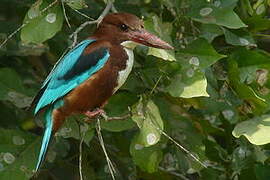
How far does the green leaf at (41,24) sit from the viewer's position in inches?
113

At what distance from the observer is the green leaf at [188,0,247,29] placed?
2943 millimetres

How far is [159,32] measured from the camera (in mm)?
2873

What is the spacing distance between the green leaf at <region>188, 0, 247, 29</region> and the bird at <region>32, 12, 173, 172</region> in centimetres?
27

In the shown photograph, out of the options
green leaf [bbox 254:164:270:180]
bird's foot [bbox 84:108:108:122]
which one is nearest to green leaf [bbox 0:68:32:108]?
bird's foot [bbox 84:108:108:122]

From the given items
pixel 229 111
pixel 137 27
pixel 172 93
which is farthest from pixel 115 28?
pixel 229 111

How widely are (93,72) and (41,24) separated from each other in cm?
24

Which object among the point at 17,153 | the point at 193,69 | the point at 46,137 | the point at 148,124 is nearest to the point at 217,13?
the point at 193,69

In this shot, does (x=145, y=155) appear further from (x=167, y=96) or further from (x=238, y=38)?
(x=238, y=38)

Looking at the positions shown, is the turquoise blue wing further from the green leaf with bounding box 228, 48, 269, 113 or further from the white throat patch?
the green leaf with bounding box 228, 48, 269, 113

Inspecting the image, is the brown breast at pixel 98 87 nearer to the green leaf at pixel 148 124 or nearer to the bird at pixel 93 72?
the bird at pixel 93 72

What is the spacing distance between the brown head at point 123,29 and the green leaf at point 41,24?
0.15 metres

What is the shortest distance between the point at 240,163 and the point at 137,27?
30.5 inches

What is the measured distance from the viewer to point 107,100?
2949mm

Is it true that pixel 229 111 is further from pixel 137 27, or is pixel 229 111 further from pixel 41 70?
pixel 41 70
